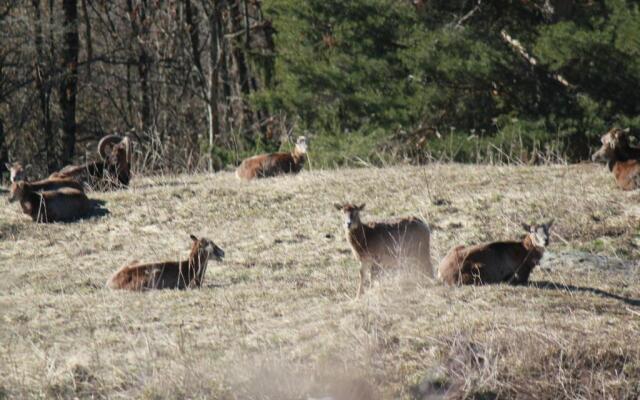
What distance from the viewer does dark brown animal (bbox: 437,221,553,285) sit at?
34.2 feet

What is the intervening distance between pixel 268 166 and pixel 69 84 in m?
12.2

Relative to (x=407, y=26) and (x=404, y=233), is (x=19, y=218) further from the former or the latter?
(x=407, y=26)

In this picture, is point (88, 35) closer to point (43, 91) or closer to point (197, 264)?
point (43, 91)

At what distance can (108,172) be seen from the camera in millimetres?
17641

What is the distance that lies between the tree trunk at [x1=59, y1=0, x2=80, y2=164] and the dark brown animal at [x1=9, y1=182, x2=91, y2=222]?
1243 centimetres

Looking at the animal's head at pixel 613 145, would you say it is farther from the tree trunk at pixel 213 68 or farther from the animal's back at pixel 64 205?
the tree trunk at pixel 213 68

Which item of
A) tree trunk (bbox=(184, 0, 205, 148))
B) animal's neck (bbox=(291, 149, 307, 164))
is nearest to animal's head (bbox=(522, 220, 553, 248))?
animal's neck (bbox=(291, 149, 307, 164))

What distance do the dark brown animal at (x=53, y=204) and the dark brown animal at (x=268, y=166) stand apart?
2.93 m

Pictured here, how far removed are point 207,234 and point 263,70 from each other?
46.7ft

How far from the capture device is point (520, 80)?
2200 centimetres

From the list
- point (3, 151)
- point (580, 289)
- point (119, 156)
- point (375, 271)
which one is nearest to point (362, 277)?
point (375, 271)

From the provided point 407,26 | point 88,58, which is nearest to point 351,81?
point 407,26

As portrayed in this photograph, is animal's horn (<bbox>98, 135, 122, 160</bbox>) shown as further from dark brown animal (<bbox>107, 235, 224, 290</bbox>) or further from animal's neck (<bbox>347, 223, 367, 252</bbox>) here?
animal's neck (<bbox>347, 223, 367, 252</bbox>)

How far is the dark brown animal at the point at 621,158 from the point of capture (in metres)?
14.6
